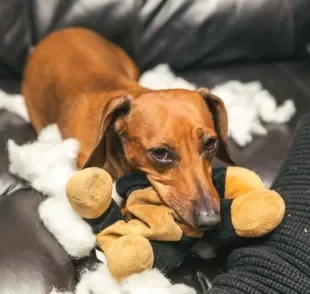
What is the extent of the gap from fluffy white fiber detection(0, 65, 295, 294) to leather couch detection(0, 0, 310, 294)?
34 millimetres

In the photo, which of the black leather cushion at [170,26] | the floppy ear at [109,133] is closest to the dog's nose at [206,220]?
the floppy ear at [109,133]

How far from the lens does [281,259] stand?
121 cm

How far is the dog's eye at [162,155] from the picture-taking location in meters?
1.41

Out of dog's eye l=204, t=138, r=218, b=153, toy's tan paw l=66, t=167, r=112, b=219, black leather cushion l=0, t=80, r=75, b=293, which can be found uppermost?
toy's tan paw l=66, t=167, r=112, b=219

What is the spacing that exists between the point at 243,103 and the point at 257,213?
755 millimetres

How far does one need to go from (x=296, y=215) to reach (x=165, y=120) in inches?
14.3

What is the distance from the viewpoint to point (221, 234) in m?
1.31

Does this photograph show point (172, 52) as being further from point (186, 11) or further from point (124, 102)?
point (124, 102)

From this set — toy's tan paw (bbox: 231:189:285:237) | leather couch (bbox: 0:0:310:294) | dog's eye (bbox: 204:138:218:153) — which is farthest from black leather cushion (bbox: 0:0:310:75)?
toy's tan paw (bbox: 231:189:285:237)

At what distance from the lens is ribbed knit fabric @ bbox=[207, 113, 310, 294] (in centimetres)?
118

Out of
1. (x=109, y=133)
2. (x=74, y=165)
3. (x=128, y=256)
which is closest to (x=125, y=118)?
(x=109, y=133)

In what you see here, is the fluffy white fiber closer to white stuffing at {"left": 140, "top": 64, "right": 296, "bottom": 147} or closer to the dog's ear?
white stuffing at {"left": 140, "top": 64, "right": 296, "bottom": 147}

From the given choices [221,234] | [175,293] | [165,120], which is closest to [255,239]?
[221,234]

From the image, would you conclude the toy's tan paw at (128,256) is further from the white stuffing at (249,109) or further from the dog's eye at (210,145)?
the white stuffing at (249,109)
